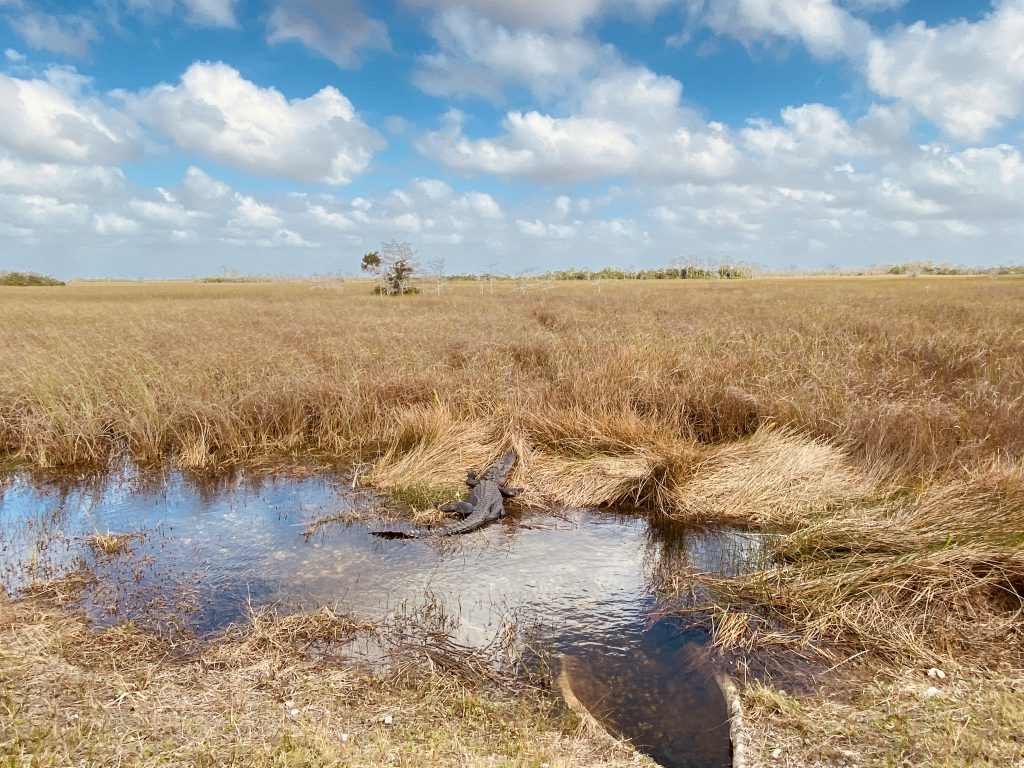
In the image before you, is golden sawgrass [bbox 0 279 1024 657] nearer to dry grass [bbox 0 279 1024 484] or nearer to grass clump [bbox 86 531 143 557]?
dry grass [bbox 0 279 1024 484]

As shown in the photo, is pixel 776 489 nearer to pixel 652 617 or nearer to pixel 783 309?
pixel 652 617

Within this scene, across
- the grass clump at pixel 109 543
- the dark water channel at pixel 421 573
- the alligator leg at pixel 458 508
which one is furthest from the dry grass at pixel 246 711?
the alligator leg at pixel 458 508

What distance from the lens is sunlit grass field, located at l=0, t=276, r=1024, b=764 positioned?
4.01 m

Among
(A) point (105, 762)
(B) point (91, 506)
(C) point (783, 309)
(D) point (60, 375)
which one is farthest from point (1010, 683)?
(C) point (783, 309)

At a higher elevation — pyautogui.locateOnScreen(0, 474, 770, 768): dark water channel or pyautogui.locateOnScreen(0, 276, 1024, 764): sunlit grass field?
pyautogui.locateOnScreen(0, 276, 1024, 764): sunlit grass field

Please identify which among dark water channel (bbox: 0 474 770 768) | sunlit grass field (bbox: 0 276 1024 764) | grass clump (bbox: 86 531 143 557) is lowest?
dark water channel (bbox: 0 474 770 768)

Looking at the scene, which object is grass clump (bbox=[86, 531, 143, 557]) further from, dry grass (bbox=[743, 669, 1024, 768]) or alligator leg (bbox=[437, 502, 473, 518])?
dry grass (bbox=[743, 669, 1024, 768])

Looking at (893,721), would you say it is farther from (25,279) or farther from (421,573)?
(25,279)

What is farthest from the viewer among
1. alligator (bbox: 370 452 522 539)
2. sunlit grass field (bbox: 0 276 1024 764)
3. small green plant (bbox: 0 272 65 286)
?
small green plant (bbox: 0 272 65 286)

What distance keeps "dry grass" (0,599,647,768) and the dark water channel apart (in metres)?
0.42

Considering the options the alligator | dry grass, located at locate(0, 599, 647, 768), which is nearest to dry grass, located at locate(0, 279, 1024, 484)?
the alligator

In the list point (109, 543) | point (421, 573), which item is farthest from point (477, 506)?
point (109, 543)

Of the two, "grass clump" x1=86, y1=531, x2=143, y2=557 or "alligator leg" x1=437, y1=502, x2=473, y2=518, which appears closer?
"grass clump" x1=86, y1=531, x2=143, y2=557

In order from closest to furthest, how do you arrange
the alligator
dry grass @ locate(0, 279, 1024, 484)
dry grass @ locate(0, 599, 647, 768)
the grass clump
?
1. dry grass @ locate(0, 599, 647, 768)
2. the grass clump
3. the alligator
4. dry grass @ locate(0, 279, 1024, 484)
